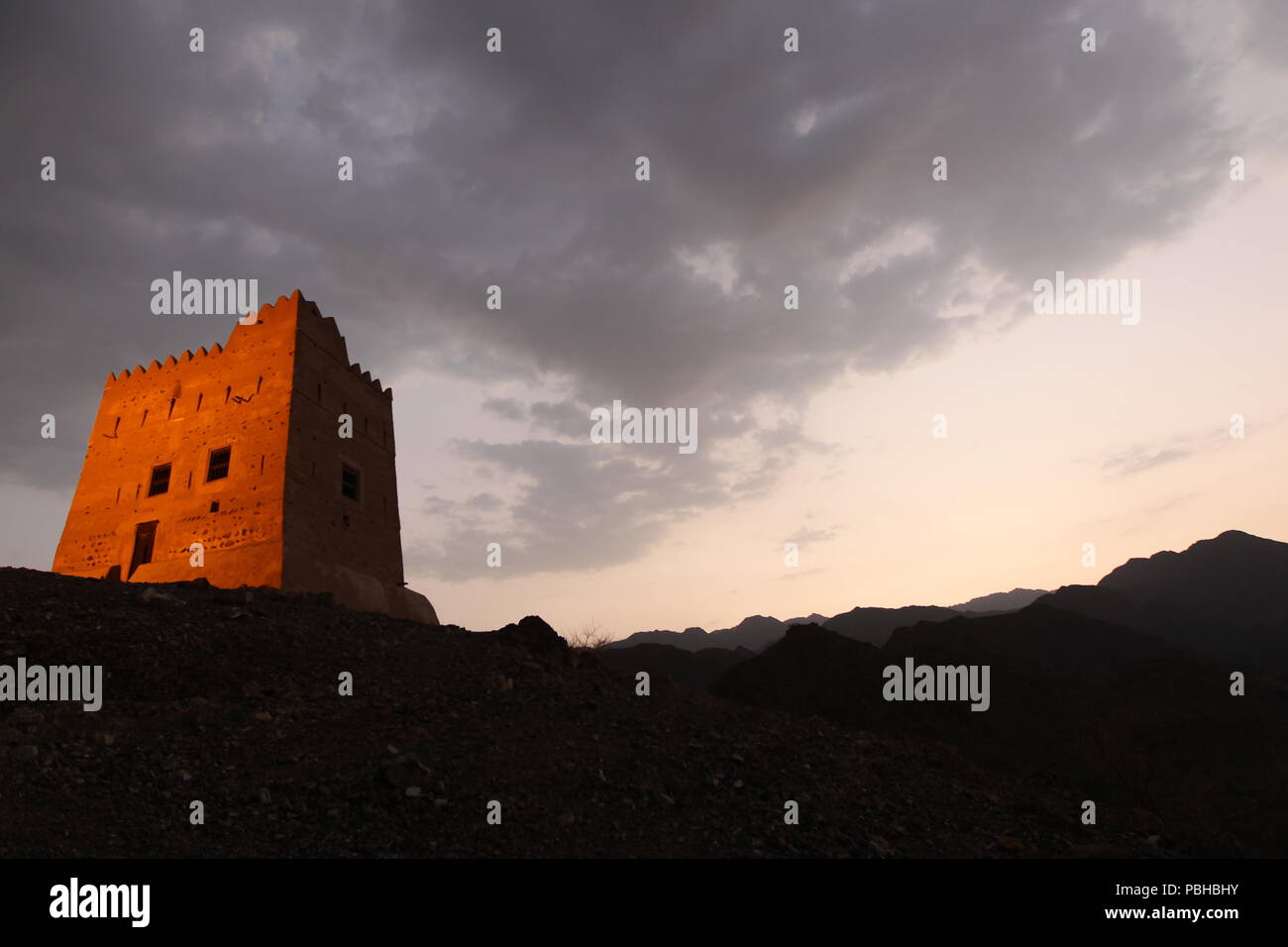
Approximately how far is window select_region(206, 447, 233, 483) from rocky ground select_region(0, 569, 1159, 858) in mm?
5380

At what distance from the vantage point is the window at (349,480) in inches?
824

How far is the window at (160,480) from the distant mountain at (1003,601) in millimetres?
111916

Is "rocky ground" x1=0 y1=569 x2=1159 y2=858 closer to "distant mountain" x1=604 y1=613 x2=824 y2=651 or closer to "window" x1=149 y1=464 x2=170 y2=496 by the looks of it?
"window" x1=149 y1=464 x2=170 y2=496

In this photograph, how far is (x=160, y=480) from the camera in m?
19.7

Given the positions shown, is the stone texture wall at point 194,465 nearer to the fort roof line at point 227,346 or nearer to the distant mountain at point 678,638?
the fort roof line at point 227,346

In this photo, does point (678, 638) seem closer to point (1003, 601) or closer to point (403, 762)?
point (1003, 601)

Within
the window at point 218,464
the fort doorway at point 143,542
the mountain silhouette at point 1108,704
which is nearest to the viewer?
the fort doorway at point 143,542

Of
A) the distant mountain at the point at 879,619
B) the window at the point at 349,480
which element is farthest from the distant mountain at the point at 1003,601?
the window at the point at 349,480

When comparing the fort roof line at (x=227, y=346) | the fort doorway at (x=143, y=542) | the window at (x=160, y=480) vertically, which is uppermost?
the fort roof line at (x=227, y=346)

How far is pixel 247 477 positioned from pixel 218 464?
5.48 ft

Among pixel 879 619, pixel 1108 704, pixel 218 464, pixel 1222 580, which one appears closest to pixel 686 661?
pixel 1108 704

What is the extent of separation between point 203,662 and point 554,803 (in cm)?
736
